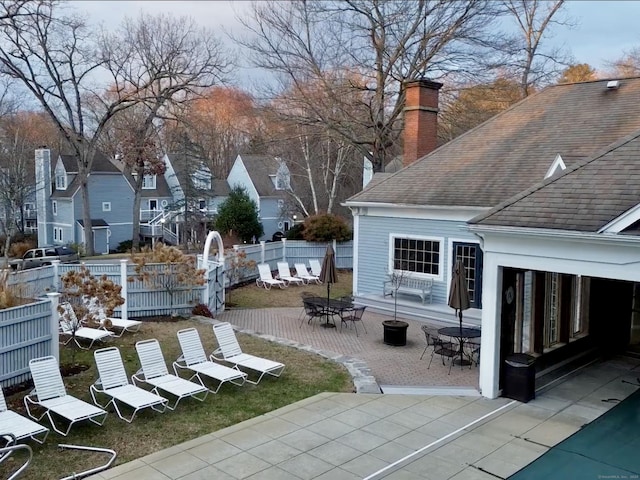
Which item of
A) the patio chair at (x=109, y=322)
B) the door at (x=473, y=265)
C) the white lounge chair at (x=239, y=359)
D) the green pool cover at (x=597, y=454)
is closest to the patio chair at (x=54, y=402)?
the white lounge chair at (x=239, y=359)

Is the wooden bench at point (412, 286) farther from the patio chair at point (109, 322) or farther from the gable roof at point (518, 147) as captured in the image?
the patio chair at point (109, 322)

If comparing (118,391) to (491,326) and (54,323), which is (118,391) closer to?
(54,323)

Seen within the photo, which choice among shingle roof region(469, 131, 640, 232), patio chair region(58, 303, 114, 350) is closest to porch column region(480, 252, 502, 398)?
shingle roof region(469, 131, 640, 232)

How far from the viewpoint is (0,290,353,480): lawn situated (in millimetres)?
7414

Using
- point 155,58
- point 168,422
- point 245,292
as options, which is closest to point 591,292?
point 168,422

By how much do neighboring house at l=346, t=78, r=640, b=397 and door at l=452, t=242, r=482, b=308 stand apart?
3 centimetres

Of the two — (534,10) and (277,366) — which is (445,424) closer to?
(277,366)

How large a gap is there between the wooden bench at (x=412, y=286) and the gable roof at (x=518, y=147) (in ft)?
8.11

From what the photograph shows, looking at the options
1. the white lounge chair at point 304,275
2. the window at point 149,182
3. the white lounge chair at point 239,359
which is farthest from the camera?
the window at point 149,182

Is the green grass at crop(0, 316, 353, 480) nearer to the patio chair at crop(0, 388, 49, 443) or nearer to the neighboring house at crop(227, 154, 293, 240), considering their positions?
the patio chair at crop(0, 388, 49, 443)

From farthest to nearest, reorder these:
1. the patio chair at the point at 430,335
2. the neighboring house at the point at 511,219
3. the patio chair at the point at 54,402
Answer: the patio chair at the point at 430,335
the neighboring house at the point at 511,219
the patio chair at the point at 54,402

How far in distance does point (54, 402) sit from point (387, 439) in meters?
5.01

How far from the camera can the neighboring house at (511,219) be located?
8.97 m

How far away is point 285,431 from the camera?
8383 millimetres
